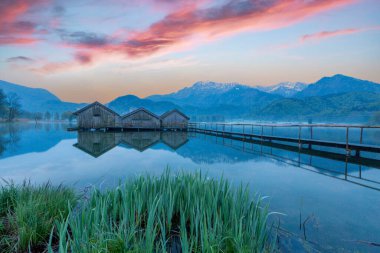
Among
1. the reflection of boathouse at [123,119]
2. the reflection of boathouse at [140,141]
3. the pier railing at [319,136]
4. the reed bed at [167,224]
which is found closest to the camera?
the reed bed at [167,224]

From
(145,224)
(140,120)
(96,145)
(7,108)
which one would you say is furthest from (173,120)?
(7,108)

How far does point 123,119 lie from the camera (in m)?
50.0

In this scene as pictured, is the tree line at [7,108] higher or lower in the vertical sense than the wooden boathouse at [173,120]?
higher

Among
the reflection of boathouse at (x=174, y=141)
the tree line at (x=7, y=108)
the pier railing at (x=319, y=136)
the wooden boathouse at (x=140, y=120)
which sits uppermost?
the tree line at (x=7, y=108)

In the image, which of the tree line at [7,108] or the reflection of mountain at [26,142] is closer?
the reflection of mountain at [26,142]

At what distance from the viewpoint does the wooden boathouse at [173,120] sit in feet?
173

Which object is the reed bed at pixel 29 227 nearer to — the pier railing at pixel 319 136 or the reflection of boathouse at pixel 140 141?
the pier railing at pixel 319 136

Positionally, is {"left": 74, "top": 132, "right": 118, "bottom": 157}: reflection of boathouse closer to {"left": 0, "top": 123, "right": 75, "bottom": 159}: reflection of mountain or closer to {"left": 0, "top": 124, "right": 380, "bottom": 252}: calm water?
{"left": 0, "top": 123, "right": 75, "bottom": 159}: reflection of mountain

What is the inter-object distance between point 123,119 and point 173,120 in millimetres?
11558

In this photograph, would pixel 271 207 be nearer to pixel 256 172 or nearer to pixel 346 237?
pixel 346 237

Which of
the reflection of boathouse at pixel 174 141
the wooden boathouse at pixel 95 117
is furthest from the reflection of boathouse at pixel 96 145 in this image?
the wooden boathouse at pixel 95 117

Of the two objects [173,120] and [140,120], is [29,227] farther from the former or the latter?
[173,120]

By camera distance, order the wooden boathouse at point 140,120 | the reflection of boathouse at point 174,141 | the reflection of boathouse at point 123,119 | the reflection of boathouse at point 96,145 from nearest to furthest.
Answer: the reflection of boathouse at point 96,145
the reflection of boathouse at point 174,141
the reflection of boathouse at point 123,119
the wooden boathouse at point 140,120

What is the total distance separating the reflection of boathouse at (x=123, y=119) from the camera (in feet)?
158
